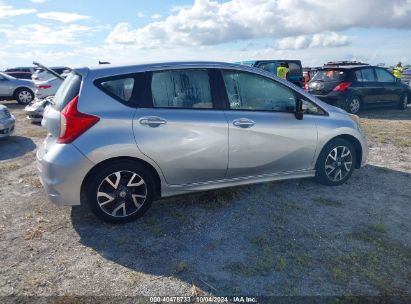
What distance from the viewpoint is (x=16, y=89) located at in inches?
588

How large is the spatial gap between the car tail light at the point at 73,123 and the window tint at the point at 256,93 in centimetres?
163

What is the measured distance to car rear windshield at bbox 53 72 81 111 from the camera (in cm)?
358

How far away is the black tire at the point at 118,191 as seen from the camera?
3.62 meters

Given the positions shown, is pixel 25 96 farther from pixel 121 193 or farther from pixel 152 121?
pixel 152 121

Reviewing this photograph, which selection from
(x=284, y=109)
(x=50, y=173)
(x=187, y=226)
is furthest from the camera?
(x=284, y=109)

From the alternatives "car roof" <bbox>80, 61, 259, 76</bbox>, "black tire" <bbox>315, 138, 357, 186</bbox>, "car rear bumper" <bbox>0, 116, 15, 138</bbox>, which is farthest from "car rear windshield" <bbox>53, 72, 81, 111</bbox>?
"car rear bumper" <bbox>0, 116, 15, 138</bbox>

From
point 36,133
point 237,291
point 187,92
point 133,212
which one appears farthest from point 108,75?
point 36,133

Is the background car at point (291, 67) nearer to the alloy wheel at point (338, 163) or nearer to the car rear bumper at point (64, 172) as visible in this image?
the alloy wheel at point (338, 163)

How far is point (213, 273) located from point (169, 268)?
1.31 ft

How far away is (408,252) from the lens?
3.29 m

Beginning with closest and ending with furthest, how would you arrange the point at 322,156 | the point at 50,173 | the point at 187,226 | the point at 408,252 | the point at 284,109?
the point at 408,252, the point at 50,173, the point at 187,226, the point at 284,109, the point at 322,156

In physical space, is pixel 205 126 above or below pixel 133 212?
above

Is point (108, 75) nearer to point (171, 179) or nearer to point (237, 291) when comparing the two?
point (171, 179)

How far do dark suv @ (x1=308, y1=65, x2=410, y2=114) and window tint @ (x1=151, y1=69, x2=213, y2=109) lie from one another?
8040 mm
